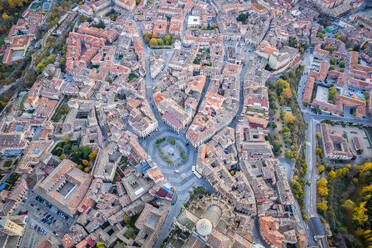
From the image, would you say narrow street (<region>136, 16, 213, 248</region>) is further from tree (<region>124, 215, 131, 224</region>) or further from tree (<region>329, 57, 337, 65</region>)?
tree (<region>329, 57, 337, 65</region>)

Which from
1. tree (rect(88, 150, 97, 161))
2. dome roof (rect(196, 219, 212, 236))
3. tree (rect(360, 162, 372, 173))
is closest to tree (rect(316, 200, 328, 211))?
tree (rect(360, 162, 372, 173))

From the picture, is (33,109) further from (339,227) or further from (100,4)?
(339,227)

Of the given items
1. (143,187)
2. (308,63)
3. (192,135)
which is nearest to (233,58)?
(308,63)

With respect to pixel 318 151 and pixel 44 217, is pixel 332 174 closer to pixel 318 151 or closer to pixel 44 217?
pixel 318 151

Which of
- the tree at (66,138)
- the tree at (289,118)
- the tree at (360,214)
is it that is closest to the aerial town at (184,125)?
the tree at (289,118)

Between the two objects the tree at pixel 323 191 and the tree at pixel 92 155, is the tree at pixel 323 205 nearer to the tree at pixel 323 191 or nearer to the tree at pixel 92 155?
the tree at pixel 323 191
